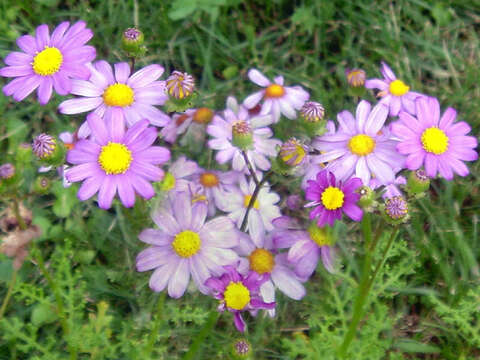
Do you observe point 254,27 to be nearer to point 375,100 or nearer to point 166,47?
point 166,47

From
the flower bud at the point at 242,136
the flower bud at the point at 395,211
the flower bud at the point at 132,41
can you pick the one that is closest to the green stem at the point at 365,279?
the flower bud at the point at 395,211

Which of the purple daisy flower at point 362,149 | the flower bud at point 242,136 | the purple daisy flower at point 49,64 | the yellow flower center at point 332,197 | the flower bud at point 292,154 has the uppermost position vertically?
the purple daisy flower at point 49,64

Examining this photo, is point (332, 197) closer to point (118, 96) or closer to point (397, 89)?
point (118, 96)

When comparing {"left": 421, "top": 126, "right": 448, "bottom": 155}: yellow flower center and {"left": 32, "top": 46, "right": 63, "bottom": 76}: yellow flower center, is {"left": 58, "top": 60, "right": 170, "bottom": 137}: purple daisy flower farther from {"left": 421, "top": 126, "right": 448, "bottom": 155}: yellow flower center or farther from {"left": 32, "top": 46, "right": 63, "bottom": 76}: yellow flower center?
{"left": 421, "top": 126, "right": 448, "bottom": 155}: yellow flower center

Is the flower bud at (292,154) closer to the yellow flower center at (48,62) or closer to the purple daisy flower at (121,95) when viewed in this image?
the purple daisy flower at (121,95)

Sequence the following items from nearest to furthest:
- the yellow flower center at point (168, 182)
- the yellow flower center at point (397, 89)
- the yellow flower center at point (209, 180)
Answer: the yellow flower center at point (168, 182)
the yellow flower center at point (209, 180)
the yellow flower center at point (397, 89)

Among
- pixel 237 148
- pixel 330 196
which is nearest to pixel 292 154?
pixel 330 196
